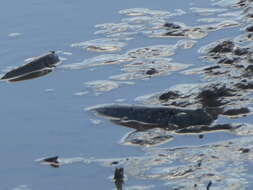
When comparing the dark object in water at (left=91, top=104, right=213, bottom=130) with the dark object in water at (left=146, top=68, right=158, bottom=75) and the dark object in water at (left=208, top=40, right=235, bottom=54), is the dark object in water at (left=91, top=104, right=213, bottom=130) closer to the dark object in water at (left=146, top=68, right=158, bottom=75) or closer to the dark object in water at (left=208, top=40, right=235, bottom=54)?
the dark object in water at (left=146, top=68, right=158, bottom=75)

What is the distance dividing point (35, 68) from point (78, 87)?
45cm

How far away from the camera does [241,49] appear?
5.35m

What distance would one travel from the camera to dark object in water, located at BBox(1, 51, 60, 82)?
5.33m

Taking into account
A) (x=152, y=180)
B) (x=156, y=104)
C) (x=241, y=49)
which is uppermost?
(x=241, y=49)

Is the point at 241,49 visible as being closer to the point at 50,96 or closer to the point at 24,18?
the point at 50,96

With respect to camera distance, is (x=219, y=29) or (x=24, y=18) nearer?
(x=219, y=29)

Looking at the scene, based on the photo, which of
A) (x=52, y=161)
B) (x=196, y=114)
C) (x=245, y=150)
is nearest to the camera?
(x=245, y=150)

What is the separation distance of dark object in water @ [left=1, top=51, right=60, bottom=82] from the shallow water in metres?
0.06

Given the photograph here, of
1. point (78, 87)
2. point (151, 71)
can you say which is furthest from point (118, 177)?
point (151, 71)

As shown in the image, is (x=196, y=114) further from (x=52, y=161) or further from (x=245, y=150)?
(x=52, y=161)

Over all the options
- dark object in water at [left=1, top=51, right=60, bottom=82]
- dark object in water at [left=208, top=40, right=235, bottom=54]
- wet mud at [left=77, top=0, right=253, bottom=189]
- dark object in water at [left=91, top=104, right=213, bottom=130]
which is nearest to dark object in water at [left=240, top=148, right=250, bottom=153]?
wet mud at [left=77, top=0, right=253, bottom=189]

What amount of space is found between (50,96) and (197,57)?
0.93m

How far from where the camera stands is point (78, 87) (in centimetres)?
506

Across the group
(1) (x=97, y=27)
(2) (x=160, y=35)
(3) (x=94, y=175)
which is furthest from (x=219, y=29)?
(3) (x=94, y=175)
